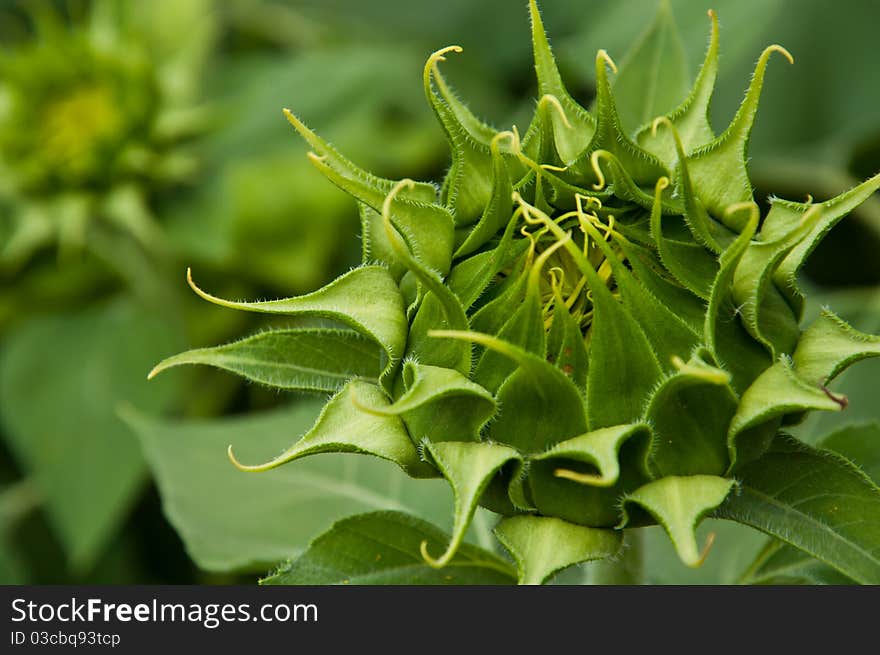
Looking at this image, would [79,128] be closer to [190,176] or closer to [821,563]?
[190,176]

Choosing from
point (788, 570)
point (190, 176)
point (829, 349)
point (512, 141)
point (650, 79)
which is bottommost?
point (788, 570)

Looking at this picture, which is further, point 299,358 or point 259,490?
point 259,490

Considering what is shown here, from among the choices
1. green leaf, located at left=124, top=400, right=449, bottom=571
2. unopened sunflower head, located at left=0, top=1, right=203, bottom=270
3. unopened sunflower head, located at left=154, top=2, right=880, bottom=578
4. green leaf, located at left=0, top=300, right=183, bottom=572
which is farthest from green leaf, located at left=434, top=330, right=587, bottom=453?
unopened sunflower head, located at left=0, top=1, right=203, bottom=270

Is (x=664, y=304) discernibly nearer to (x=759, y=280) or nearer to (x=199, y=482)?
(x=759, y=280)

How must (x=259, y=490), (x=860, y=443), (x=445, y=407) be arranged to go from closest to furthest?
(x=445, y=407) < (x=860, y=443) < (x=259, y=490)

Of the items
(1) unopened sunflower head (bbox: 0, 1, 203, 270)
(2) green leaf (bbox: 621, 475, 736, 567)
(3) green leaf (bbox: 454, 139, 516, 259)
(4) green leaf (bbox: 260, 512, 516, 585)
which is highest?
(1) unopened sunflower head (bbox: 0, 1, 203, 270)

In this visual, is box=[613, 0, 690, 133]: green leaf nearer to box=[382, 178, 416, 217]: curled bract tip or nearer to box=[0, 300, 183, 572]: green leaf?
box=[382, 178, 416, 217]: curled bract tip

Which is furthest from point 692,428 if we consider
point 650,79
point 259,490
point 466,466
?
point 259,490

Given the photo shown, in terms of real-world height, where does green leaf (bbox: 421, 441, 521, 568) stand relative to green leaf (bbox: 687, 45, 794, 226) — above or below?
below
